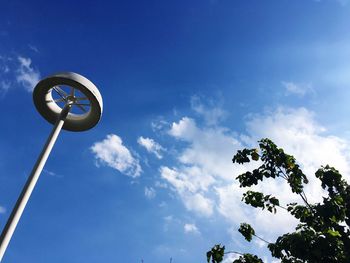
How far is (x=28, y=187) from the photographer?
50.0 ft

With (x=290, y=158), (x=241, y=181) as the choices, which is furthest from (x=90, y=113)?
(x=290, y=158)

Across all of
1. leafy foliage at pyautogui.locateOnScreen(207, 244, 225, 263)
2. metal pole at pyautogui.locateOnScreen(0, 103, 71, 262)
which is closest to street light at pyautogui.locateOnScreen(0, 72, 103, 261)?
metal pole at pyautogui.locateOnScreen(0, 103, 71, 262)

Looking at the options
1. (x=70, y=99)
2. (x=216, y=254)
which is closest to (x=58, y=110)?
(x=70, y=99)

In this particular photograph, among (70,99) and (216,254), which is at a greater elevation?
(70,99)

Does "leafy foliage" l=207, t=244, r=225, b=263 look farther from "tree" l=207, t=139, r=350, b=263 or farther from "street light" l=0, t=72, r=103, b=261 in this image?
"street light" l=0, t=72, r=103, b=261

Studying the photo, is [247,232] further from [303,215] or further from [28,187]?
[28,187]

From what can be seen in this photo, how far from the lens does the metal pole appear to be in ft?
44.8

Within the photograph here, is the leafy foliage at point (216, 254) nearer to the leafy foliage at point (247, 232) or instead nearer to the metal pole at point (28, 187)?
the leafy foliage at point (247, 232)

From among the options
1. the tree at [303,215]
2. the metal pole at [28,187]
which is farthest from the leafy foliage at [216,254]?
the metal pole at [28,187]

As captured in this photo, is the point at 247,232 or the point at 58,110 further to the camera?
the point at 58,110

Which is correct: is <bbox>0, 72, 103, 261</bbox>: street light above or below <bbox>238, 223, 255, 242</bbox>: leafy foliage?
above

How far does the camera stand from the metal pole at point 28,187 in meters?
13.7

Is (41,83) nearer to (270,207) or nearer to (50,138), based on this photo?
(50,138)

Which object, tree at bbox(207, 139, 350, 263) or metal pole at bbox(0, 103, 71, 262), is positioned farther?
metal pole at bbox(0, 103, 71, 262)
